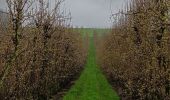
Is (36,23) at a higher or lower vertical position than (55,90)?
higher

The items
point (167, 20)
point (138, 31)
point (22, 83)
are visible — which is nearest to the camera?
point (167, 20)

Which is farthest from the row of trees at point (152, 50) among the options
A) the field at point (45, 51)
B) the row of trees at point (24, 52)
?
the row of trees at point (24, 52)

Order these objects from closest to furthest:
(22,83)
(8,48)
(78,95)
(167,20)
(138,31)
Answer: (167,20), (8,48), (22,83), (138,31), (78,95)

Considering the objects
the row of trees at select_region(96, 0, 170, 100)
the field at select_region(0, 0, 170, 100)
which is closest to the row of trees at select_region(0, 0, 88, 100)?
the field at select_region(0, 0, 170, 100)

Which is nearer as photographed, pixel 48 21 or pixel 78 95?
pixel 48 21

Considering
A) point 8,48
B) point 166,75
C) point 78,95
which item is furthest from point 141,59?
point 78,95

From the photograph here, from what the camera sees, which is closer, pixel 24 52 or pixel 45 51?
pixel 24 52

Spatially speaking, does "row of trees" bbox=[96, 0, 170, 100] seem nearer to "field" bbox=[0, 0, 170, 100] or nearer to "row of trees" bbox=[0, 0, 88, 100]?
"field" bbox=[0, 0, 170, 100]

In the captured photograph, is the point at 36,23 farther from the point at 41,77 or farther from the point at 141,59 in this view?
the point at 141,59

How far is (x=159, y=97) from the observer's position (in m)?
18.0

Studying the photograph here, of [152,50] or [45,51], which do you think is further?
[45,51]

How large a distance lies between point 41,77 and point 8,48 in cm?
619

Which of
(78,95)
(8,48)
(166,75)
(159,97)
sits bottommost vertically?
(78,95)

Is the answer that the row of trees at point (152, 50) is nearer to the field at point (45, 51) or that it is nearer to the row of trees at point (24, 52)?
the field at point (45, 51)
